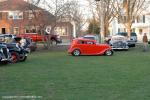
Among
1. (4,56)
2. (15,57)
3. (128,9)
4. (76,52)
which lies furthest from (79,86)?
(128,9)

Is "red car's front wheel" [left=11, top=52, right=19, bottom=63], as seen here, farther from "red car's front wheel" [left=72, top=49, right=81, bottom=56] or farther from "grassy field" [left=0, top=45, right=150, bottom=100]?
"grassy field" [left=0, top=45, right=150, bottom=100]

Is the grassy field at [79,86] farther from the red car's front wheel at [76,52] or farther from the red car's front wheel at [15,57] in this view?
the red car's front wheel at [76,52]

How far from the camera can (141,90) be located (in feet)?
38.0

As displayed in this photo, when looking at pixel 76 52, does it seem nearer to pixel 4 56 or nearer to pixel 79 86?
pixel 4 56

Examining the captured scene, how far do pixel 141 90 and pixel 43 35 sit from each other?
92.7ft

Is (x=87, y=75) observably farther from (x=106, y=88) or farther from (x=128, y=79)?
(x=106, y=88)

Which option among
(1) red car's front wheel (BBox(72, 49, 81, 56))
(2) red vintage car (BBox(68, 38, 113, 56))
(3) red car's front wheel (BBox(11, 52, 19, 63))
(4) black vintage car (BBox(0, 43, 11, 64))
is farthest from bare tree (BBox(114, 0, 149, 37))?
(4) black vintage car (BBox(0, 43, 11, 64))

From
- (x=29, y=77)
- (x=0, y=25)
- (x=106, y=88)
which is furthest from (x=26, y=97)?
(x=0, y=25)

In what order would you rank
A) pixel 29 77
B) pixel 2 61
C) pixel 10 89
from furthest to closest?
pixel 2 61 < pixel 29 77 < pixel 10 89

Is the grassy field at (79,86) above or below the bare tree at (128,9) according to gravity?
below

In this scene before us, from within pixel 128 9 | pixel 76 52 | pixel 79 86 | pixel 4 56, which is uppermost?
pixel 128 9

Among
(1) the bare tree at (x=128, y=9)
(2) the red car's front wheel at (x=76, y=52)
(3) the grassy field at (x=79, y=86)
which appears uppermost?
(1) the bare tree at (x=128, y=9)

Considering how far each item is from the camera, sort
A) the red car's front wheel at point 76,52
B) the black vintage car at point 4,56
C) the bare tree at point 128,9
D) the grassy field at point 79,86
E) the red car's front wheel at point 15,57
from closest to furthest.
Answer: the grassy field at point 79,86, the black vintage car at point 4,56, the red car's front wheel at point 15,57, the red car's front wheel at point 76,52, the bare tree at point 128,9

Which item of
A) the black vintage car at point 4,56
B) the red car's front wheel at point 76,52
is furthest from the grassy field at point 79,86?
the red car's front wheel at point 76,52
